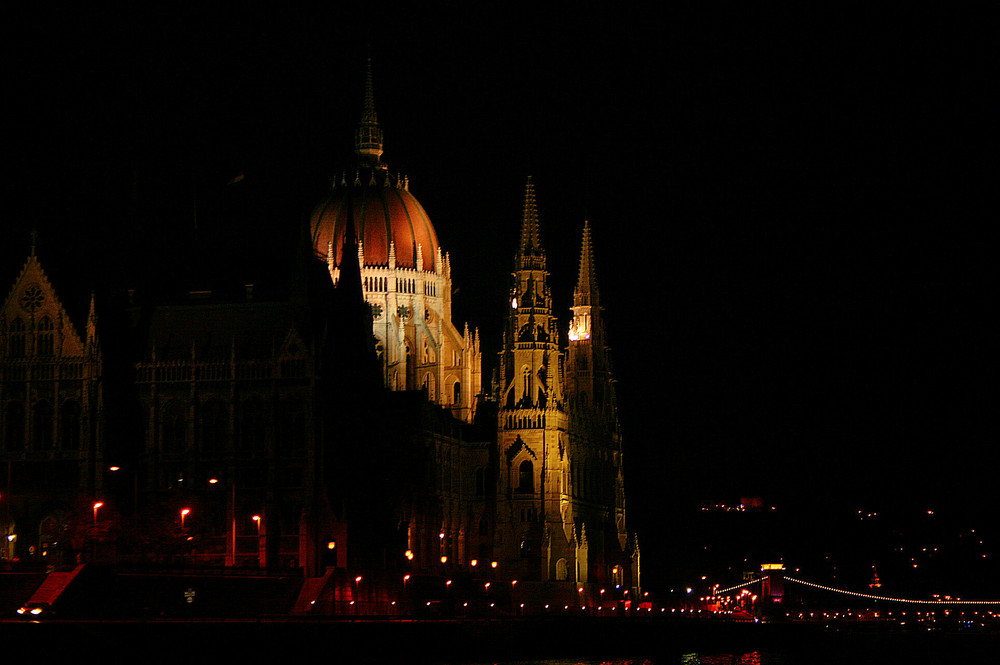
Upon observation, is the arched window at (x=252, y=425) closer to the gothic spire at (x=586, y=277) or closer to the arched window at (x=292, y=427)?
the arched window at (x=292, y=427)

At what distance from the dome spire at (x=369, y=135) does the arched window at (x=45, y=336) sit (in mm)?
47000

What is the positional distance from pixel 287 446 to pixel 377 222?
4157 centimetres

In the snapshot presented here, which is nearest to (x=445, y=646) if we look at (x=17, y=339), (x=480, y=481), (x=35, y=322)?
(x=35, y=322)

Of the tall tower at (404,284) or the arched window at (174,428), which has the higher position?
the tall tower at (404,284)

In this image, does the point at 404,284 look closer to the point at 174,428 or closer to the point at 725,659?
the point at 174,428

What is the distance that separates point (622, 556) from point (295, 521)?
154ft

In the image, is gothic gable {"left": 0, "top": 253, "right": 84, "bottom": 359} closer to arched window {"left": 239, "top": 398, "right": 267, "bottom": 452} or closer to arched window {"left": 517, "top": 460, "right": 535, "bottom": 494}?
arched window {"left": 239, "top": 398, "right": 267, "bottom": 452}

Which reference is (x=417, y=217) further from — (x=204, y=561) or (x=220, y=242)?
(x=204, y=561)

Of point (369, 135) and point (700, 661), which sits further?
point (369, 135)

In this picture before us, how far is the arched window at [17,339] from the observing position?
420 ft

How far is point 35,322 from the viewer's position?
128 meters

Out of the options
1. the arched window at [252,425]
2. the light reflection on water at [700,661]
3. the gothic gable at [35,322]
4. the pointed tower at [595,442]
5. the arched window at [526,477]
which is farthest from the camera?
the pointed tower at [595,442]

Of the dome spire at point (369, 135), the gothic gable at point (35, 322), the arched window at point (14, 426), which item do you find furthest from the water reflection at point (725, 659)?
the dome spire at point (369, 135)

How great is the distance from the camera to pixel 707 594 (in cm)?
19600
